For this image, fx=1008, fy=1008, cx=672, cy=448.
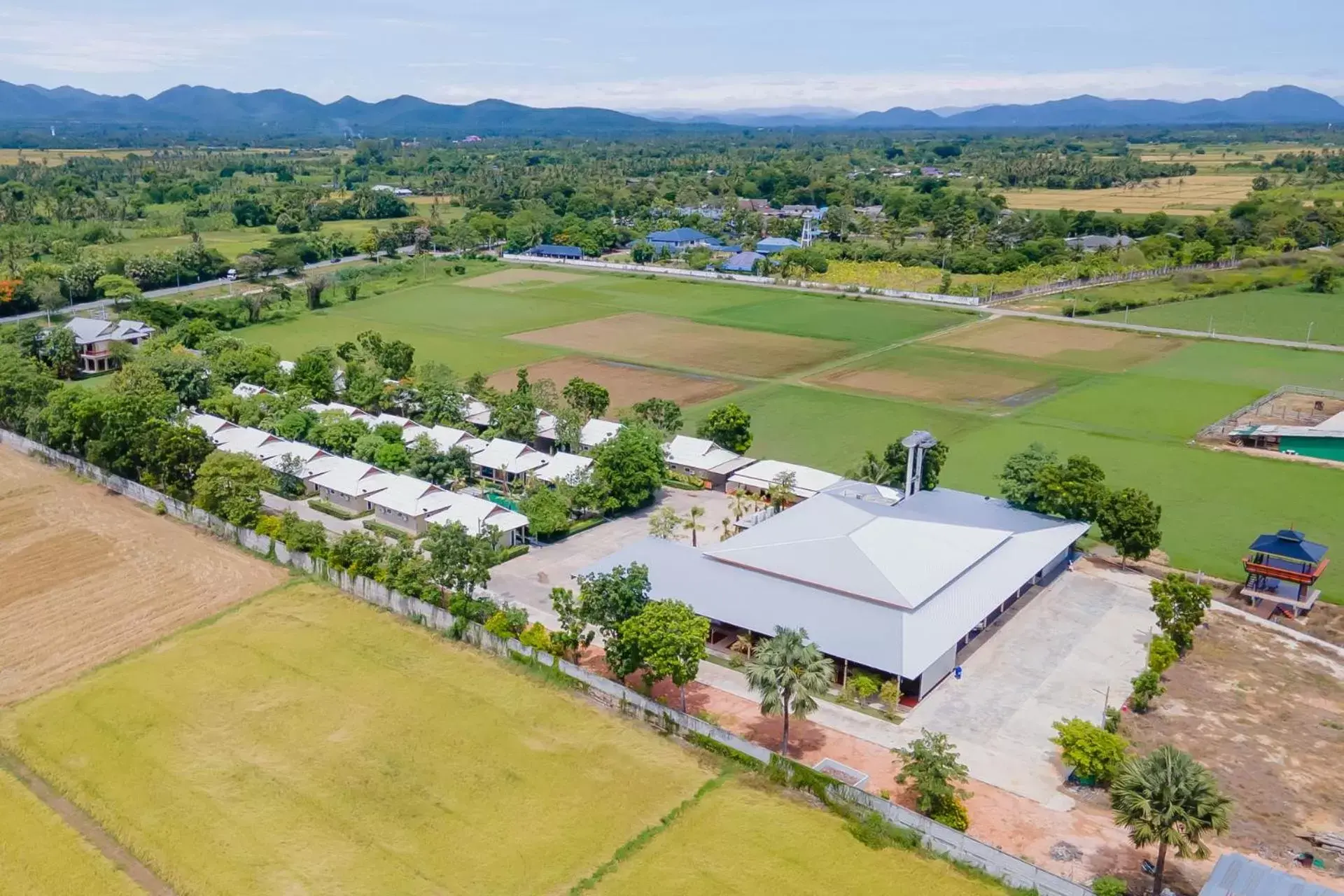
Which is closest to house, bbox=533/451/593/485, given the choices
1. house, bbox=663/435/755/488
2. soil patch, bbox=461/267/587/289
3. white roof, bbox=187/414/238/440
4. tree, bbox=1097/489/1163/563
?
house, bbox=663/435/755/488

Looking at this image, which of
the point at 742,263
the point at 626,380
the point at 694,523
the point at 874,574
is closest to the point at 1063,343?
the point at 626,380

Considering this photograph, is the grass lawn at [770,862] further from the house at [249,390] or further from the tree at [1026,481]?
the house at [249,390]

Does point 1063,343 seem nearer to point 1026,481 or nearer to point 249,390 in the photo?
point 1026,481

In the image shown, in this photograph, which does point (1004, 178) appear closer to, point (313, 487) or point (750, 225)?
point (750, 225)

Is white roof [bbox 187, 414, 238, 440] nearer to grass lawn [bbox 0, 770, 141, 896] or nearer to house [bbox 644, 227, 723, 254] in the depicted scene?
grass lawn [bbox 0, 770, 141, 896]

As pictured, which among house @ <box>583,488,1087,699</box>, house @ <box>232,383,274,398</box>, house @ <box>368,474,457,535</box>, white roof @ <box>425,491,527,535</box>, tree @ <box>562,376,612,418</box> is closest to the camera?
house @ <box>583,488,1087,699</box>

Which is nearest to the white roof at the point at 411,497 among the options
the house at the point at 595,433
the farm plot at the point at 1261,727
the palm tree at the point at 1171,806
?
the house at the point at 595,433
